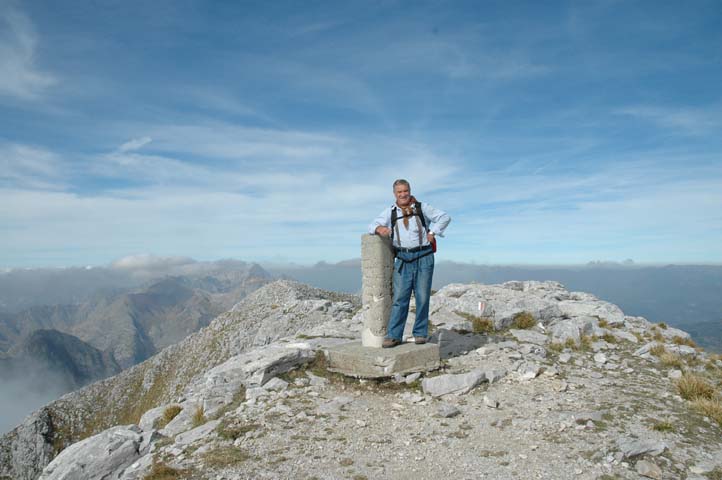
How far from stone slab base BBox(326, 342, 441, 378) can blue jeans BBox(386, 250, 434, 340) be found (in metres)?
0.63

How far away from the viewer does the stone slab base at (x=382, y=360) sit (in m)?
10.0

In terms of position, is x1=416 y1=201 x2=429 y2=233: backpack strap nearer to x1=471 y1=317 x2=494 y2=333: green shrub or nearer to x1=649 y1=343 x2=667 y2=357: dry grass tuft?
x1=471 y1=317 x2=494 y2=333: green shrub

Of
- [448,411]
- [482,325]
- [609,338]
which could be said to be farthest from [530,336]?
[448,411]

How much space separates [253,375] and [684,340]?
15183 millimetres

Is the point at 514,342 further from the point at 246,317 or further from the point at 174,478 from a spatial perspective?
the point at 246,317

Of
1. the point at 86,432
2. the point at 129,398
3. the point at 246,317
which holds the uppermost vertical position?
the point at 246,317

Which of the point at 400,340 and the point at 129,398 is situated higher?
the point at 400,340

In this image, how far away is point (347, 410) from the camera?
873cm

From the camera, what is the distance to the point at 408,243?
10.7 metres

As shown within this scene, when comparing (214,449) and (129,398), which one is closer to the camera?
(214,449)

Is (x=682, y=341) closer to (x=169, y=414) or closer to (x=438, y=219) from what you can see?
(x=438, y=219)

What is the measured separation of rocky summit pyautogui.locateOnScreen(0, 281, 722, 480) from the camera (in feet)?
20.8

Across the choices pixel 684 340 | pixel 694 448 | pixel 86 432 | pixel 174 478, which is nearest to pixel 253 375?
pixel 174 478

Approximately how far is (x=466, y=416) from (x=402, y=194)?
205 inches
